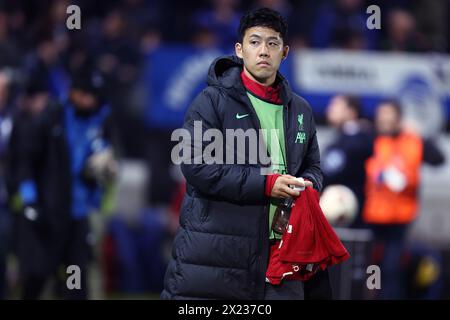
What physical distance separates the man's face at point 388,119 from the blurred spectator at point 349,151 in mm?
279

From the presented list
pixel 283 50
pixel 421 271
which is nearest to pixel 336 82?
pixel 421 271

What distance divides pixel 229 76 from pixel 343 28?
7.38 meters

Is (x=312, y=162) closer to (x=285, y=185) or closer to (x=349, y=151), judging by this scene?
(x=285, y=185)

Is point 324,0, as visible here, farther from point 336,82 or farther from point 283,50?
point 283,50

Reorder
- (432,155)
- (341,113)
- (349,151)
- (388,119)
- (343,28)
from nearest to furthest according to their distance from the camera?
1. (349,151)
2. (341,113)
3. (388,119)
4. (432,155)
5. (343,28)

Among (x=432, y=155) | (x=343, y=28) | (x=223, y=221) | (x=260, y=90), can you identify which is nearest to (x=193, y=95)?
(x=343, y=28)

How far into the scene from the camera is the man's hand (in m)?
5.72

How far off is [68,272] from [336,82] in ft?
14.7

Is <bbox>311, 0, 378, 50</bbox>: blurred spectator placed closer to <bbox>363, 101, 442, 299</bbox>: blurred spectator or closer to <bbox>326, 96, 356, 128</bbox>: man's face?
<bbox>363, 101, 442, 299</bbox>: blurred spectator

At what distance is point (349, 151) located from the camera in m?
10.8

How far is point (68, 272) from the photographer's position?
9.25 meters

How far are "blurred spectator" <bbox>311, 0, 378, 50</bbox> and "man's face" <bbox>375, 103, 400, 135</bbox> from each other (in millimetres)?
1758

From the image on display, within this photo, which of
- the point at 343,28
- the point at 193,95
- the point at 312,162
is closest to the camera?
the point at 312,162

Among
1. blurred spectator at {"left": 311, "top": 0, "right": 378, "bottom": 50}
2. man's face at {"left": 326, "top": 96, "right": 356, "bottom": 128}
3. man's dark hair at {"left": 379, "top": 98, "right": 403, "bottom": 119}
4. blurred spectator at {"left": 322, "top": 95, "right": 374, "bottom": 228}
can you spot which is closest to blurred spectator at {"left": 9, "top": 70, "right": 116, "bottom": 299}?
blurred spectator at {"left": 322, "top": 95, "right": 374, "bottom": 228}
